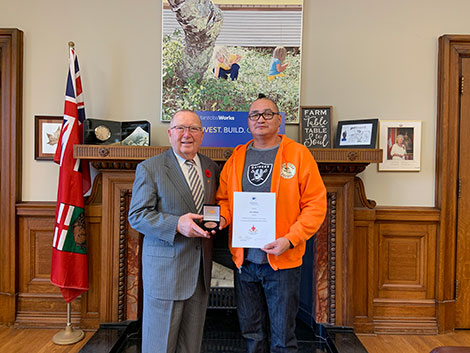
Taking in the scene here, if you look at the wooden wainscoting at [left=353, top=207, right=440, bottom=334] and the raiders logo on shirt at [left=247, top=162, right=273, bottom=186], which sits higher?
the raiders logo on shirt at [left=247, top=162, right=273, bottom=186]

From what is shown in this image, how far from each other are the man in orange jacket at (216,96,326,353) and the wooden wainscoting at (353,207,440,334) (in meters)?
1.13

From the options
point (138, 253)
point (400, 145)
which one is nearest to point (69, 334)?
point (138, 253)

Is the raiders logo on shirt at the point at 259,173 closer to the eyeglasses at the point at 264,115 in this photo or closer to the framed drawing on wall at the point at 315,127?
the eyeglasses at the point at 264,115

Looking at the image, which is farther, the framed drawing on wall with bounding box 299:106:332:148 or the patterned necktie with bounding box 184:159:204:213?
the framed drawing on wall with bounding box 299:106:332:148

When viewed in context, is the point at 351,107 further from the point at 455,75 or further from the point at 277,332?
the point at 277,332

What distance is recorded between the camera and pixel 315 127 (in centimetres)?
243

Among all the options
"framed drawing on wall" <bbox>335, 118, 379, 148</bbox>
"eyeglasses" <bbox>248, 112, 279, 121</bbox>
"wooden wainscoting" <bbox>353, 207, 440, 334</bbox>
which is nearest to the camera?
"eyeglasses" <bbox>248, 112, 279, 121</bbox>

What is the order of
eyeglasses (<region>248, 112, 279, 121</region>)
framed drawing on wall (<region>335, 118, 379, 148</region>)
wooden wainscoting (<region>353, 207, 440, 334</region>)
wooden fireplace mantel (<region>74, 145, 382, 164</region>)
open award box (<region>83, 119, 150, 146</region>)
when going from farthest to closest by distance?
wooden wainscoting (<region>353, 207, 440, 334</region>)
framed drawing on wall (<region>335, 118, 379, 148</region>)
open award box (<region>83, 119, 150, 146</region>)
wooden fireplace mantel (<region>74, 145, 382, 164</region>)
eyeglasses (<region>248, 112, 279, 121</region>)

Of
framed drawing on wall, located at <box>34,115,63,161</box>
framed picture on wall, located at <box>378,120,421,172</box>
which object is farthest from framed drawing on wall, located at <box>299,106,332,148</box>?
framed drawing on wall, located at <box>34,115,63,161</box>

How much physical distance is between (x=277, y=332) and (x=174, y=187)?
93cm

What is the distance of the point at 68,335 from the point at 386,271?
8.10ft

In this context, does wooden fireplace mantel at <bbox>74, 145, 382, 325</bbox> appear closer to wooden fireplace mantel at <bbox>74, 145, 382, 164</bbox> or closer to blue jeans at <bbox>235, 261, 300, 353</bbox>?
wooden fireplace mantel at <bbox>74, 145, 382, 164</bbox>

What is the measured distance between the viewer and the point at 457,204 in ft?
8.23

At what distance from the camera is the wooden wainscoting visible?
246 cm
